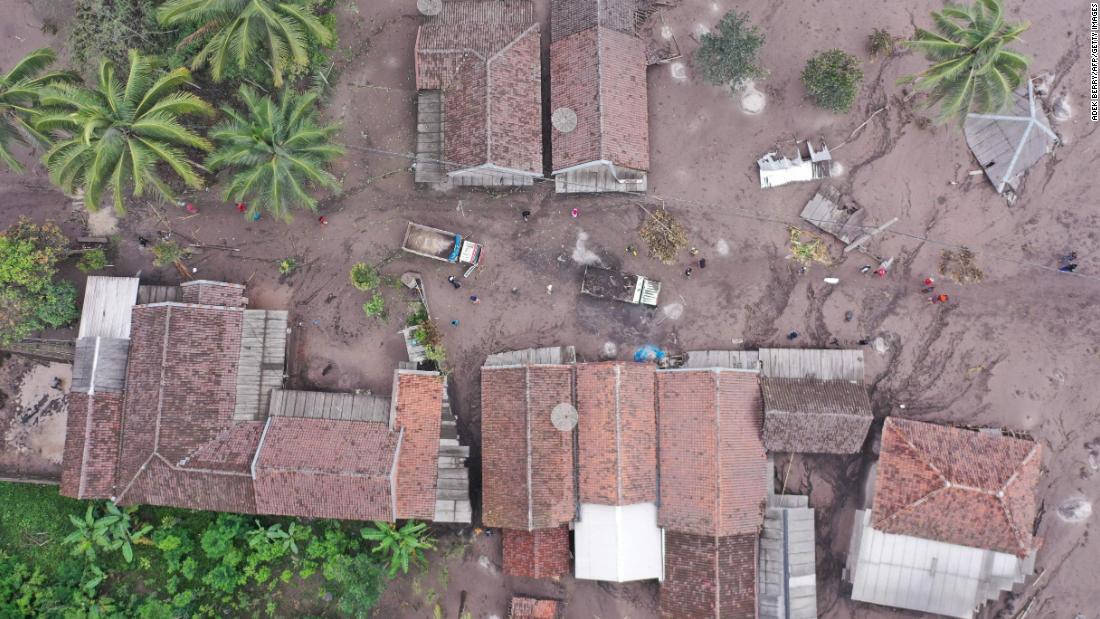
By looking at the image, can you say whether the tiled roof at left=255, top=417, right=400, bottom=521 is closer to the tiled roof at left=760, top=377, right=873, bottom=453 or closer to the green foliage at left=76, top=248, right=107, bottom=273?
the green foliage at left=76, top=248, right=107, bottom=273

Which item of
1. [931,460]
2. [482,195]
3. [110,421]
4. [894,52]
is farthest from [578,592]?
[894,52]

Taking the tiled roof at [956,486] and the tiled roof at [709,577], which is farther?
the tiled roof at [709,577]

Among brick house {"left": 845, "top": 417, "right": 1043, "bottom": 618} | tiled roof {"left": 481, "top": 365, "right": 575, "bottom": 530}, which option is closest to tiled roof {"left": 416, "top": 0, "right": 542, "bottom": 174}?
tiled roof {"left": 481, "top": 365, "right": 575, "bottom": 530}

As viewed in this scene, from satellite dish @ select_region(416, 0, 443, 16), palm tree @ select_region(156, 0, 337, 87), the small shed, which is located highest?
satellite dish @ select_region(416, 0, 443, 16)

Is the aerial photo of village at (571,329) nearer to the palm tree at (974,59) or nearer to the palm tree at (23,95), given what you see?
the palm tree at (974,59)

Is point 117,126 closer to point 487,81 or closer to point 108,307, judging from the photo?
point 108,307

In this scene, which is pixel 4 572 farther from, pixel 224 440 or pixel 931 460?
pixel 931 460

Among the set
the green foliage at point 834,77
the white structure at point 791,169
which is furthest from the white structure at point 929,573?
the green foliage at point 834,77
